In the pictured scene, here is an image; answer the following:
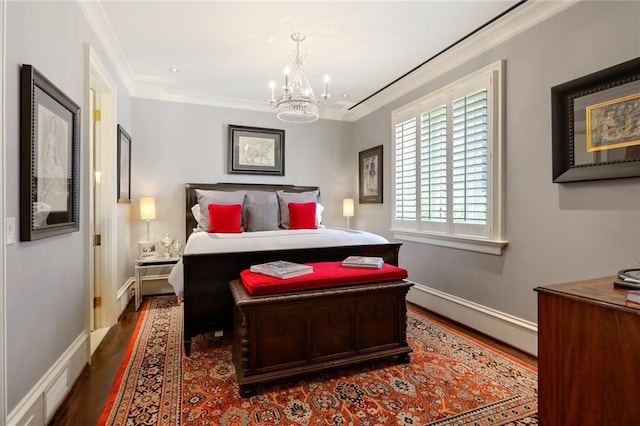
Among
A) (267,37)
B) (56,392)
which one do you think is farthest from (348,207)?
(56,392)

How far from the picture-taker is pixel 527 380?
211cm

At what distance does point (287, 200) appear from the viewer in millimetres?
4398

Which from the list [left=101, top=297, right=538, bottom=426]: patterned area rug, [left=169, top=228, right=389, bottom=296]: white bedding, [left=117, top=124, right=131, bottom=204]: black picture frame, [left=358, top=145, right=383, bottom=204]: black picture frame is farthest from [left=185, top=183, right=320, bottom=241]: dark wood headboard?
[left=101, top=297, right=538, bottom=426]: patterned area rug

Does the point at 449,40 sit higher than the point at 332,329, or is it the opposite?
the point at 449,40

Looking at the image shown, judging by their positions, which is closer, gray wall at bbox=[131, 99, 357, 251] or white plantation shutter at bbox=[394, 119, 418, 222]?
white plantation shutter at bbox=[394, 119, 418, 222]

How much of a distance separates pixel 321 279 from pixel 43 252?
5.39 ft

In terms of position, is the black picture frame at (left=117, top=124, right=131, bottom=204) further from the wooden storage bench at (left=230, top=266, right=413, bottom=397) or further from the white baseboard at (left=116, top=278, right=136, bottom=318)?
A: the wooden storage bench at (left=230, top=266, right=413, bottom=397)

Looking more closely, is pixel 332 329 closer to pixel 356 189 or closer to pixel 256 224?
pixel 256 224

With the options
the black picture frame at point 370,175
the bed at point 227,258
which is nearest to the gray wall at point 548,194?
the bed at point 227,258

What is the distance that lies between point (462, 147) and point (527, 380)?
6.73ft

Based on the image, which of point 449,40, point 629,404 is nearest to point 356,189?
point 449,40

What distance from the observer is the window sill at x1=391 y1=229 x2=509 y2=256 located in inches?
108

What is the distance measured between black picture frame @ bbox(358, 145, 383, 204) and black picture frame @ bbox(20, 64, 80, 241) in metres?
3.52

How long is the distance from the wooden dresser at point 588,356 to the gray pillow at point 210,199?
138 inches
